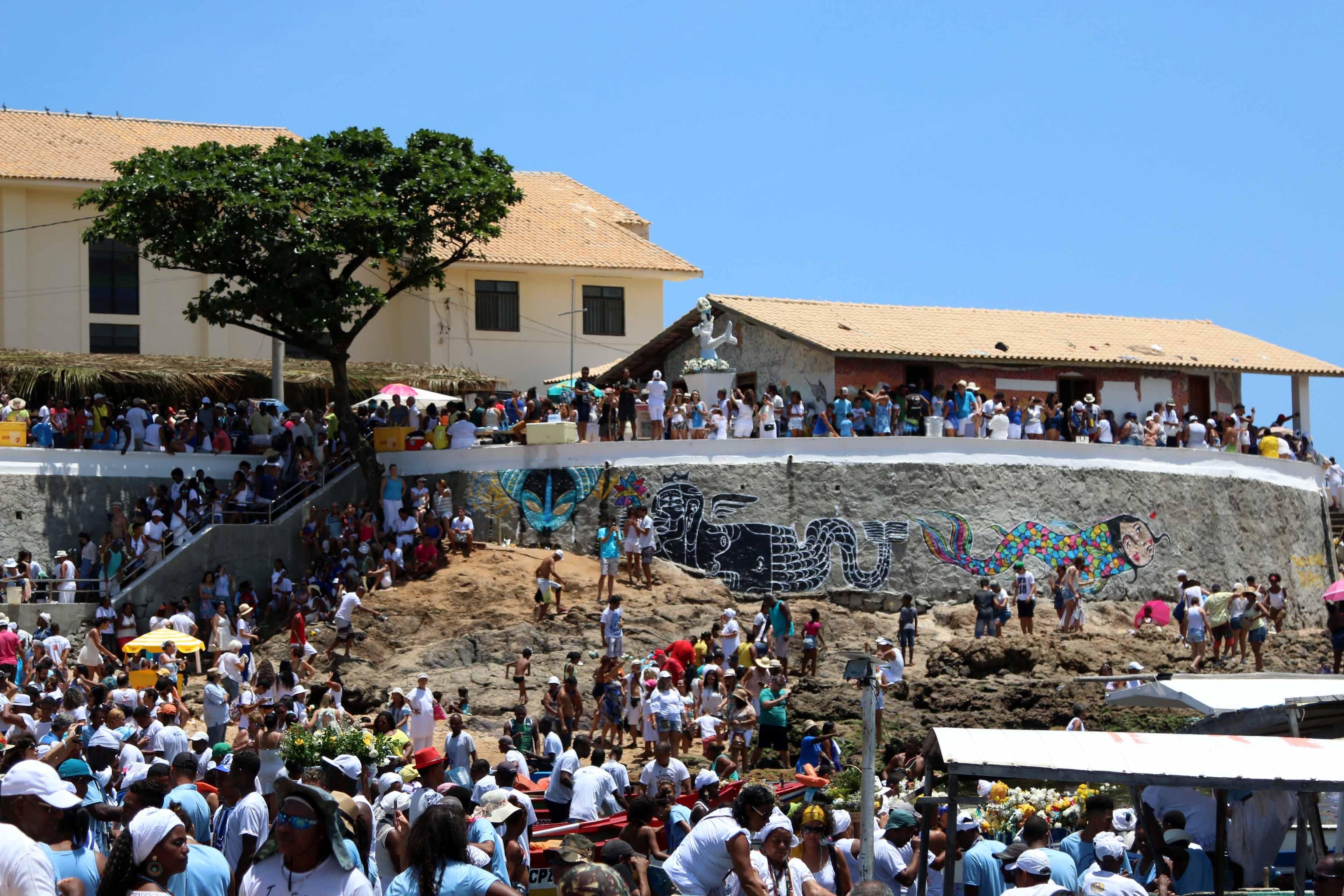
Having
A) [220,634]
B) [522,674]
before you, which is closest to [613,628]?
[522,674]

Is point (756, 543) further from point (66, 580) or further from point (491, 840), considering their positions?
point (491, 840)

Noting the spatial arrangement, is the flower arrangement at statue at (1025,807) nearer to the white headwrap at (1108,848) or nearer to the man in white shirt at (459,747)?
the white headwrap at (1108,848)

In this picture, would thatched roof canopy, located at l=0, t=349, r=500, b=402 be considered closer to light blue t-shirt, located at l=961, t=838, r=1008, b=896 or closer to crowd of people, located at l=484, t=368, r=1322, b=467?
crowd of people, located at l=484, t=368, r=1322, b=467

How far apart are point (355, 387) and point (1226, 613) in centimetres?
2083

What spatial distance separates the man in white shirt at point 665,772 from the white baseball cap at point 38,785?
8350 millimetres

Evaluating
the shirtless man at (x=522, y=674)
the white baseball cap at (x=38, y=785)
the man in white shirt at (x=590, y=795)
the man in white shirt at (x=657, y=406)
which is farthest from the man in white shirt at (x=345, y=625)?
the white baseball cap at (x=38, y=785)

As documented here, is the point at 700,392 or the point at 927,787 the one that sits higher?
the point at 700,392

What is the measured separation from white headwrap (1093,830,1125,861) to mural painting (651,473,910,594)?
68.7ft

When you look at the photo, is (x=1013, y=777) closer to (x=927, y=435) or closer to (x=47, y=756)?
(x=47, y=756)

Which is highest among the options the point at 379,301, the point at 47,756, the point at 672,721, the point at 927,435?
the point at 379,301

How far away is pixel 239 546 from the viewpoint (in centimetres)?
3094

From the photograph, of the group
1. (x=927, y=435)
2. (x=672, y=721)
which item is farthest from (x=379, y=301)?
(x=672, y=721)

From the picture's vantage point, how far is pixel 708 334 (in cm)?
3569

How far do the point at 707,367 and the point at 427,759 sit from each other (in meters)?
23.8
